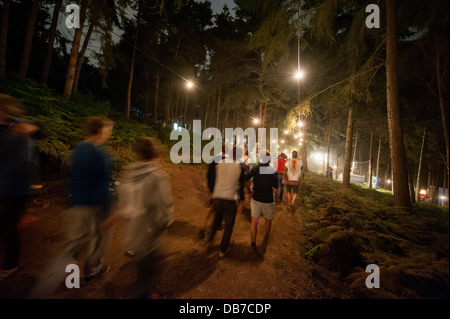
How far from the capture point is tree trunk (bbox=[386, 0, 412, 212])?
173 inches

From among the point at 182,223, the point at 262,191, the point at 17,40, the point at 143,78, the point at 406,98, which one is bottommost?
the point at 182,223

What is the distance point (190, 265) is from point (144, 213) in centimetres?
154

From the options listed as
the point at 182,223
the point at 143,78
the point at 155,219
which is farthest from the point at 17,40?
the point at 155,219

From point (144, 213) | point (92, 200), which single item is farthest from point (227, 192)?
point (92, 200)

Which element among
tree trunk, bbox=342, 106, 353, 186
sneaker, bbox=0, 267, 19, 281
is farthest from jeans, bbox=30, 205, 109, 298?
tree trunk, bbox=342, 106, 353, 186

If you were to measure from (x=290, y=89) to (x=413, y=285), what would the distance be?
691 inches

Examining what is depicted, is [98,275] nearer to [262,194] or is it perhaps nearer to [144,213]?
[144,213]

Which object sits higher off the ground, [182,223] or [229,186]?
[229,186]

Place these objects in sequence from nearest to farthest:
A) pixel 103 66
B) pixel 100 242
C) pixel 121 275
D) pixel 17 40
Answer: pixel 100 242 < pixel 121 275 < pixel 103 66 < pixel 17 40

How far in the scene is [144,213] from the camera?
2.27 metres

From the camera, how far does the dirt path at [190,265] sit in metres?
2.55

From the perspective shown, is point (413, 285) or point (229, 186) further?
point (229, 186)

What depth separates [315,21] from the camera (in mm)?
5559
